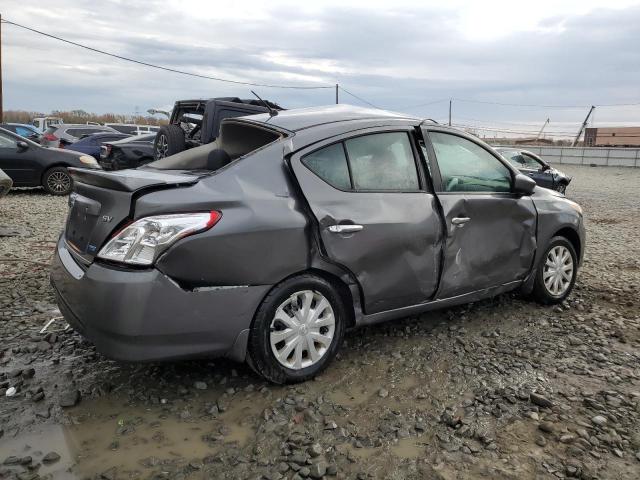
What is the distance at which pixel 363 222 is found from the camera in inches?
131

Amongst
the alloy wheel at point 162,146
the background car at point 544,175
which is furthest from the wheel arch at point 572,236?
the background car at point 544,175

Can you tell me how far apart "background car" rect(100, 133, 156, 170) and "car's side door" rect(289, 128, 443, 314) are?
10.00 m

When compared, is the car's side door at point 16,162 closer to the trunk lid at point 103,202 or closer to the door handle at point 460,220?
the trunk lid at point 103,202

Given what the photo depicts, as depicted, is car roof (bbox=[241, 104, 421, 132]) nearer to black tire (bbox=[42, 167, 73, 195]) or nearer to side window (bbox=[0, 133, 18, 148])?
black tire (bbox=[42, 167, 73, 195])

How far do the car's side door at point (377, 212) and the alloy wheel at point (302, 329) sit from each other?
0.94 feet

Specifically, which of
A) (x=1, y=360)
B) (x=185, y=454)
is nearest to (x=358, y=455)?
(x=185, y=454)

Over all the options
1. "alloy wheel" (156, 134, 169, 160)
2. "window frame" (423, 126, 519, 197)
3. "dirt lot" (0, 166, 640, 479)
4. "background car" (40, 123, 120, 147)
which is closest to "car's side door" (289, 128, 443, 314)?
"window frame" (423, 126, 519, 197)

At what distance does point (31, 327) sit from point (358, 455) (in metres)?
2.84

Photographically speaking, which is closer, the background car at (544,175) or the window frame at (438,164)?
the window frame at (438,164)

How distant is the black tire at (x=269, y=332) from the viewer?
9.95ft

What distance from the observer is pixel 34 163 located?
36.9 ft

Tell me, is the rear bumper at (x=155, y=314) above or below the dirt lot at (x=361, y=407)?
above

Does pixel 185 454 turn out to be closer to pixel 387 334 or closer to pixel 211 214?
pixel 211 214

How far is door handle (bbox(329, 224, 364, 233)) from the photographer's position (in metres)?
3.22
